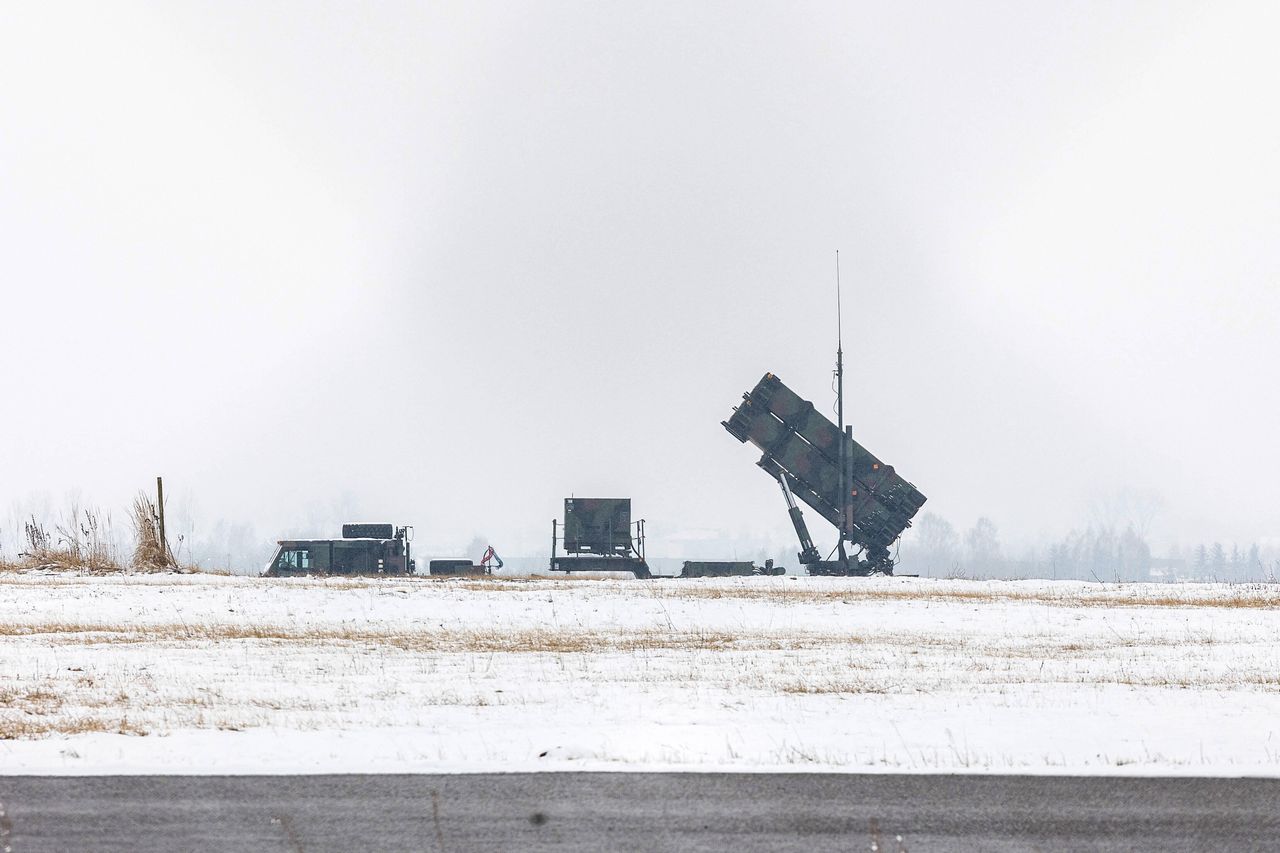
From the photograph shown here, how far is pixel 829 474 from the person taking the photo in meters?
35.6

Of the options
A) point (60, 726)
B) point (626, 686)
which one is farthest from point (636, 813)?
point (60, 726)

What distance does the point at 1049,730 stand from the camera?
9.54m

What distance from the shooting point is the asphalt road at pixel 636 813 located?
21.0 feet

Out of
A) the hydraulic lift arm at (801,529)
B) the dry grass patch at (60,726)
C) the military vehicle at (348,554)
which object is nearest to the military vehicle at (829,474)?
the hydraulic lift arm at (801,529)

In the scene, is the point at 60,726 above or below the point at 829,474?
below

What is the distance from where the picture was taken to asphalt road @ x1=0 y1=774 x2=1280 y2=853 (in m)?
6.39

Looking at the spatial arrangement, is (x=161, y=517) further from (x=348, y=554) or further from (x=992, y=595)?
(x=992, y=595)

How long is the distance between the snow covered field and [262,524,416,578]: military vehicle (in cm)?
1362

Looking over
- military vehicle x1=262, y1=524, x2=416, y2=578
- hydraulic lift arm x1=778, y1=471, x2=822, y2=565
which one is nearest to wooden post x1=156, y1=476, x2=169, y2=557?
military vehicle x1=262, y1=524, x2=416, y2=578

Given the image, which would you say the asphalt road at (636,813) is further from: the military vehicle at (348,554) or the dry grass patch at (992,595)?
the military vehicle at (348,554)

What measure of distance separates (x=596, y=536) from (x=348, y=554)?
329 inches

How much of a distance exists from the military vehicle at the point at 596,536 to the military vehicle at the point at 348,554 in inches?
221

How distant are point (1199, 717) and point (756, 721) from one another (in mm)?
4131

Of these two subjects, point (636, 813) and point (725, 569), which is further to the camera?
point (725, 569)
